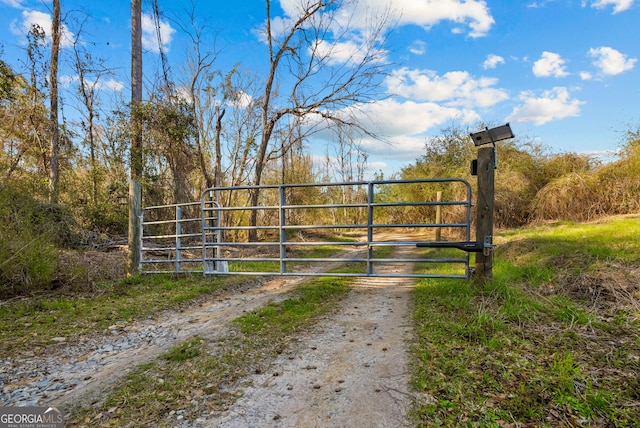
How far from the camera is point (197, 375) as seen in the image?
7.83 feet

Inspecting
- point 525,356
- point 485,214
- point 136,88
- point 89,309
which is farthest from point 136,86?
point 525,356

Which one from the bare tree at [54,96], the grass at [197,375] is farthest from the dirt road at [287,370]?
the bare tree at [54,96]

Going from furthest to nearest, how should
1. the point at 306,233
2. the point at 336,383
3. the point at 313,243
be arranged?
the point at 306,233, the point at 313,243, the point at 336,383

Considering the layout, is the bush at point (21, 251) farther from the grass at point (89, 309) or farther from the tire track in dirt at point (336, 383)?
the tire track in dirt at point (336, 383)

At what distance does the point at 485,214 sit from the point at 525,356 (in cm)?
219

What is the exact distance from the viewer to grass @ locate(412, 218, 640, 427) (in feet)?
5.98

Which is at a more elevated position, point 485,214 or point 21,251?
point 485,214

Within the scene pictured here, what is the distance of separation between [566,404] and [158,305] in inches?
171

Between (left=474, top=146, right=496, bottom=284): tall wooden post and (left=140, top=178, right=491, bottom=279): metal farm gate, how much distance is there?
130mm

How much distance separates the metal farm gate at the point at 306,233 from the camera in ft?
15.8

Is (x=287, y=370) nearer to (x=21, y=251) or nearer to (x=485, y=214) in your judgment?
(x=485, y=214)

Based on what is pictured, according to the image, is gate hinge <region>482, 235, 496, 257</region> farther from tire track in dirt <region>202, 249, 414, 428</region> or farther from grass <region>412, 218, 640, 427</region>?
tire track in dirt <region>202, 249, 414, 428</region>

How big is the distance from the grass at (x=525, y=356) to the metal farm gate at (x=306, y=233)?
0.85 metres

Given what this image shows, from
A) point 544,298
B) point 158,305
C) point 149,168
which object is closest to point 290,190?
point 149,168
